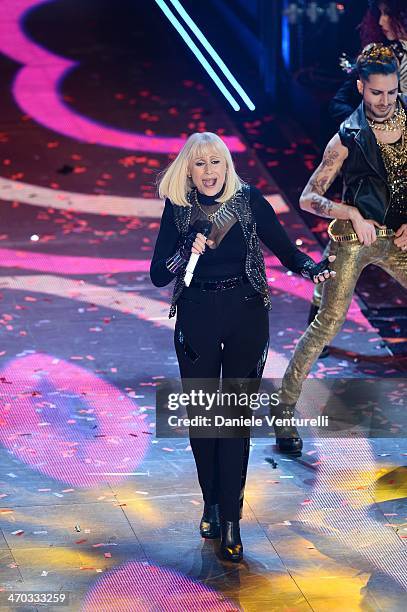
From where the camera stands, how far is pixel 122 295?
8.82 meters

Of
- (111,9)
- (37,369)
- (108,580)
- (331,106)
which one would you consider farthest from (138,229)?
(111,9)

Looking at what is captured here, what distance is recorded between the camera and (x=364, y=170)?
248 inches

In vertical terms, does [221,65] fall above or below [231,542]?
above

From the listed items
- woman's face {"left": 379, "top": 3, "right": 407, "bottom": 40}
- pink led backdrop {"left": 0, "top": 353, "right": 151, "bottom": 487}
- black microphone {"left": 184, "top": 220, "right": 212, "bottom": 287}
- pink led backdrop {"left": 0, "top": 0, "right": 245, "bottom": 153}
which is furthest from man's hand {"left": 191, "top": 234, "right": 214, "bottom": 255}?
pink led backdrop {"left": 0, "top": 0, "right": 245, "bottom": 153}

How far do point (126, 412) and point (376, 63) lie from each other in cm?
229

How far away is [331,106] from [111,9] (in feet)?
28.9

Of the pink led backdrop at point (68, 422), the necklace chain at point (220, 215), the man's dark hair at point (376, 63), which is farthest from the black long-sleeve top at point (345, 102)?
the pink led backdrop at point (68, 422)

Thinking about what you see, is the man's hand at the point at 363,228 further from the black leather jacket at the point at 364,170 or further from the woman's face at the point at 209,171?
the woman's face at the point at 209,171

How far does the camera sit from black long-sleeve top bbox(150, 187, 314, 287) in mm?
5559

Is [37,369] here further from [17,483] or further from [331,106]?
[331,106]

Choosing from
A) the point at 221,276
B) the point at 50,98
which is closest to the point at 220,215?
the point at 221,276

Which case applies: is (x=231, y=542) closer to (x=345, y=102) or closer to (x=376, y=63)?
(x=376, y=63)

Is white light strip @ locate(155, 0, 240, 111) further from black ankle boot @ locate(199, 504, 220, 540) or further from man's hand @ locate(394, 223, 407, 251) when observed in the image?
black ankle boot @ locate(199, 504, 220, 540)

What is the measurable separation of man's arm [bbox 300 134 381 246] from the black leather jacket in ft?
0.12
